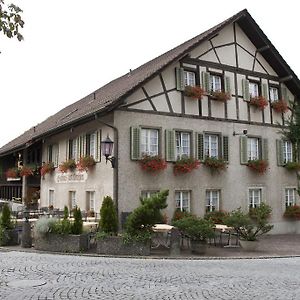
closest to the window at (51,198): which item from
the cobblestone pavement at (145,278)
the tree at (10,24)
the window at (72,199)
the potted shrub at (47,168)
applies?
the potted shrub at (47,168)

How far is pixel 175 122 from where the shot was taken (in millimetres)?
17250

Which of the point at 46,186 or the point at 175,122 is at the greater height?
the point at 175,122

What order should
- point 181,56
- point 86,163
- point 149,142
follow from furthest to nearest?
1. point 86,163
2. point 181,56
3. point 149,142

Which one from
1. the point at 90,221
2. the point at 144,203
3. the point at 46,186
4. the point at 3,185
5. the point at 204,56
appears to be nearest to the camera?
the point at 144,203

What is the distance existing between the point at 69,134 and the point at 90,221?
5.05 metres

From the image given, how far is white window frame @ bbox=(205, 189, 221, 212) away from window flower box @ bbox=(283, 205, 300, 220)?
3831 mm

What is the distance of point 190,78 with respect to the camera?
18.1 metres

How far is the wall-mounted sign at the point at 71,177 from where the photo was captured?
1818 centimetres

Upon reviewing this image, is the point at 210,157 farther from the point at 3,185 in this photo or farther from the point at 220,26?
the point at 3,185

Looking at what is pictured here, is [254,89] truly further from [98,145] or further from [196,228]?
[196,228]

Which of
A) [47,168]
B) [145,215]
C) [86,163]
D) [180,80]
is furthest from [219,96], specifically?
[47,168]

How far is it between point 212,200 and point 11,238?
7912mm

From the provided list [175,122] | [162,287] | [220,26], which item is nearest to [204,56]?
[220,26]

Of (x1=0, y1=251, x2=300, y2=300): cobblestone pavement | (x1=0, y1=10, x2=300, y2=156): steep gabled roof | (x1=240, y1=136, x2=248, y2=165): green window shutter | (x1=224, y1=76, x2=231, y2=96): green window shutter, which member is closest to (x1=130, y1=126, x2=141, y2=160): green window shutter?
(x1=0, y1=10, x2=300, y2=156): steep gabled roof
